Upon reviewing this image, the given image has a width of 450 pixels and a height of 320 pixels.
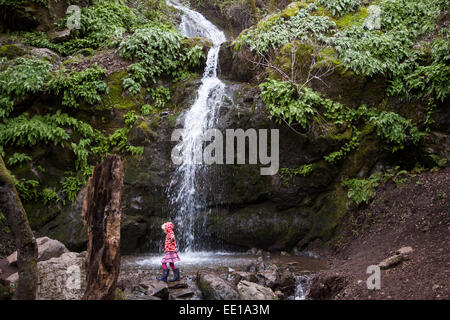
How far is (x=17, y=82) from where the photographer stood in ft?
34.0

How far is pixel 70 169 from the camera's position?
10.5 metres

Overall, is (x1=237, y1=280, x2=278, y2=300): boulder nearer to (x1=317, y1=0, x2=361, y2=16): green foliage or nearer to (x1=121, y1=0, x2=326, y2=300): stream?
(x1=121, y1=0, x2=326, y2=300): stream

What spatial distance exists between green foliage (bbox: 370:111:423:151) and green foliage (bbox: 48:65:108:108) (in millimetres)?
9466

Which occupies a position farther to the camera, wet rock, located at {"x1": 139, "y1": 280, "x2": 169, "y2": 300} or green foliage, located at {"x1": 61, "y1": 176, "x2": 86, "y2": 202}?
green foliage, located at {"x1": 61, "y1": 176, "x2": 86, "y2": 202}

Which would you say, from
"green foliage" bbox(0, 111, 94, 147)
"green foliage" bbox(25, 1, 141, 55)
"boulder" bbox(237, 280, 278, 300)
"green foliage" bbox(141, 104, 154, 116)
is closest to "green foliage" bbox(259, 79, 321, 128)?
"green foliage" bbox(141, 104, 154, 116)

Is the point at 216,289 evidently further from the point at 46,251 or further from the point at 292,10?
the point at 292,10

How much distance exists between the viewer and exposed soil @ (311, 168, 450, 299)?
5.32 metres

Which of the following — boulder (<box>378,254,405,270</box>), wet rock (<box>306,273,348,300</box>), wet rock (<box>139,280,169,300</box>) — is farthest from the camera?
boulder (<box>378,254,405,270</box>)

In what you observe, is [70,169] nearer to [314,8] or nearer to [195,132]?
[195,132]

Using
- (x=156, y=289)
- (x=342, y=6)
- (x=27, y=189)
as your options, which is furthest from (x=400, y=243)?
(x=27, y=189)

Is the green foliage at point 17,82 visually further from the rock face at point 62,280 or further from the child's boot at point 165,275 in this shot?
the child's boot at point 165,275

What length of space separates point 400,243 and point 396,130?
4.06 m
